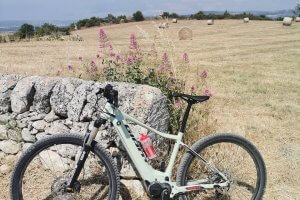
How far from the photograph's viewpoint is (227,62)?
1416 cm

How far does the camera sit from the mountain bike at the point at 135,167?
358 cm

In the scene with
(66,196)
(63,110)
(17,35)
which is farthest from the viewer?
(17,35)

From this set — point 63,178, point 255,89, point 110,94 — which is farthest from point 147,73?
point 255,89

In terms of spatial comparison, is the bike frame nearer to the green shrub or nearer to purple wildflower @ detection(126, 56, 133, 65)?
the green shrub

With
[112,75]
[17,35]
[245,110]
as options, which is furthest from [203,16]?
[112,75]

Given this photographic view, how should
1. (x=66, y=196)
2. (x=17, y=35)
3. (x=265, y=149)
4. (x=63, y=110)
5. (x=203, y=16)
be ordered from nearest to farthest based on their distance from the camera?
(x=66, y=196), (x=63, y=110), (x=265, y=149), (x=17, y=35), (x=203, y=16)

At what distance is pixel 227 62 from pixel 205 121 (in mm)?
9488

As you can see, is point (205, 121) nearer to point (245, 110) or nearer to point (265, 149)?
point (265, 149)

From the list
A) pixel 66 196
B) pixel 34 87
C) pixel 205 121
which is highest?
pixel 34 87

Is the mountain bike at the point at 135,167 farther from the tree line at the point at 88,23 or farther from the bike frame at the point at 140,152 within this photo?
the tree line at the point at 88,23

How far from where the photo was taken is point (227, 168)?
427 centimetres

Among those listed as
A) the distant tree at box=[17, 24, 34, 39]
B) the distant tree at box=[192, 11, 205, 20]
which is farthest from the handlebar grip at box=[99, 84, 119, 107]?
the distant tree at box=[192, 11, 205, 20]

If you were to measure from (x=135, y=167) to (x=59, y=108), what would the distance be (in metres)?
1.16

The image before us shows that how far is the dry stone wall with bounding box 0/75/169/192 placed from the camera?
427 cm
